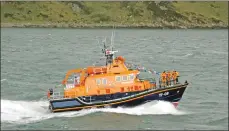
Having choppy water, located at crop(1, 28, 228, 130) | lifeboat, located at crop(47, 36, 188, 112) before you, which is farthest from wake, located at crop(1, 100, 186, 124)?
lifeboat, located at crop(47, 36, 188, 112)

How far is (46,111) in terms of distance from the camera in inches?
1634

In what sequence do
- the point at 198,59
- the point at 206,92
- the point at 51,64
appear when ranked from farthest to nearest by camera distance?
1. the point at 198,59
2. the point at 51,64
3. the point at 206,92

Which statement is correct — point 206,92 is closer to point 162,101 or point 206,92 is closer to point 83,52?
point 162,101

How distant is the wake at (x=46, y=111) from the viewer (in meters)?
39.3

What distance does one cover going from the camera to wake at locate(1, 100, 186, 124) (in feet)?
129

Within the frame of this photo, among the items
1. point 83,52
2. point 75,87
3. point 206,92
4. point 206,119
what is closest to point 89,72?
point 75,87

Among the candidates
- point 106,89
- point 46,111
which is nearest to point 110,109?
point 106,89

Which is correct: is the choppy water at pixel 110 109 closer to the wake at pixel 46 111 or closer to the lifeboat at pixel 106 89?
the wake at pixel 46 111

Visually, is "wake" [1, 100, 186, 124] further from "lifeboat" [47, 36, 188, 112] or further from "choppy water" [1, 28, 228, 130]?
"lifeboat" [47, 36, 188, 112]

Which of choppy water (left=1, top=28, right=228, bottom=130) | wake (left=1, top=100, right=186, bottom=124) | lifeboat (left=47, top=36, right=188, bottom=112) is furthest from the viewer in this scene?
lifeboat (left=47, top=36, right=188, bottom=112)

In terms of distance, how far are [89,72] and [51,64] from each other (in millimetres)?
31160

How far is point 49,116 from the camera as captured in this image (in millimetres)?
39500

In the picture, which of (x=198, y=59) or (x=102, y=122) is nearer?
(x=102, y=122)

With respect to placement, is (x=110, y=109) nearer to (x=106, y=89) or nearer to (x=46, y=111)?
(x=106, y=89)
